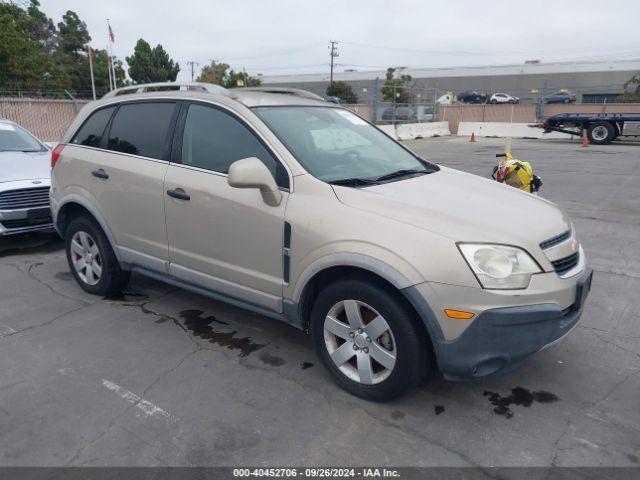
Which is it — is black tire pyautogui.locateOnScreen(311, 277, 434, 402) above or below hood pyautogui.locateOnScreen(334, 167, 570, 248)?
below

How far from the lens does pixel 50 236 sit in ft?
22.9

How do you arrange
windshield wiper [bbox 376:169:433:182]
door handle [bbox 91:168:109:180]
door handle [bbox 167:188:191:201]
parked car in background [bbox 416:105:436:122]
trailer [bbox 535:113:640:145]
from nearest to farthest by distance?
windshield wiper [bbox 376:169:433:182]
door handle [bbox 167:188:191:201]
door handle [bbox 91:168:109:180]
trailer [bbox 535:113:640:145]
parked car in background [bbox 416:105:436:122]

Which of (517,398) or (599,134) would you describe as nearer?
(517,398)

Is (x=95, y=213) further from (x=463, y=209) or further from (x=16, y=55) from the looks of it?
(x=16, y=55)

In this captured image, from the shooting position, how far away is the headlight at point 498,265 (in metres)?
2.67

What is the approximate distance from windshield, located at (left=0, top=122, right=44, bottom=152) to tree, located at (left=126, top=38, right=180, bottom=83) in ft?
149

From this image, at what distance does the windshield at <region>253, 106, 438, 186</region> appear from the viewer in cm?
344

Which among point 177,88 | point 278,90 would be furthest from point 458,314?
point 177,88

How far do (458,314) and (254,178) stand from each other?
140 cm

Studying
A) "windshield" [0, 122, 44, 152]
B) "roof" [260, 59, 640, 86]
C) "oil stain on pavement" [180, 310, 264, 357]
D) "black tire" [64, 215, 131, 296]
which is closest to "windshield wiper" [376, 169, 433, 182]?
"oil stain on pavement" [180, 310, 264, 357]

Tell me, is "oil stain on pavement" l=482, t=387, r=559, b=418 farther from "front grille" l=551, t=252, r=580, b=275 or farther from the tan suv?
"front grille" l=551, t=252, r=580, b=275

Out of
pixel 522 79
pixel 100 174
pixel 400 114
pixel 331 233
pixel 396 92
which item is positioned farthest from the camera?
pixel 522 79

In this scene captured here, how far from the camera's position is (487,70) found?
2835 inches

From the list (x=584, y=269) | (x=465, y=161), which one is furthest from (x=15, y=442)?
(x=465, y=161)
